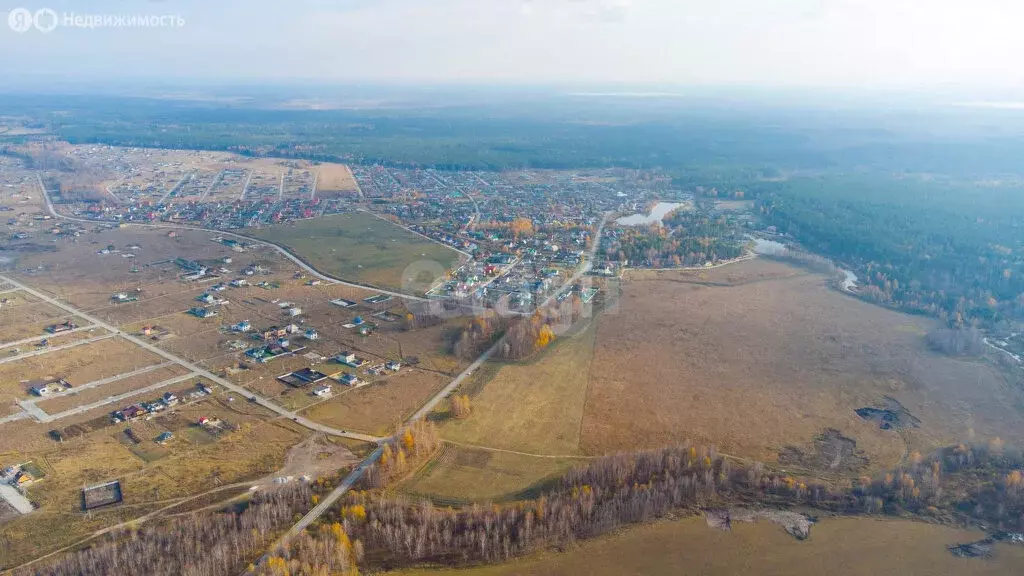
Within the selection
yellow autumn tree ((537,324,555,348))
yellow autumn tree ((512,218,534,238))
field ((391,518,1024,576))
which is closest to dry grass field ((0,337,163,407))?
yellow autumn tree ((537,324,555,348))

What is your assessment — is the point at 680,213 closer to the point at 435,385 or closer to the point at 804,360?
the point at 804,360

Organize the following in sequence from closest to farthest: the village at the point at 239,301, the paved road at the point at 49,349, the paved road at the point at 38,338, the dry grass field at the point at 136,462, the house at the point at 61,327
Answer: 1. the dry grass field at the point at 136,462
2. the village at the point at 239,301
3. the paved road at the point at 49,349
4. the paved road at the point at 38,338
5. the house at the point at 61,327

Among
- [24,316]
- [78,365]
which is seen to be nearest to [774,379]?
[78,365]

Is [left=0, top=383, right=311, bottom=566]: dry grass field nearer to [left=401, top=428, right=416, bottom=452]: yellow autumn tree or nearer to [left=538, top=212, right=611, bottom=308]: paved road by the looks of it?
[left=401, top=428, right=416, bottom=452]: yellow autumn tree

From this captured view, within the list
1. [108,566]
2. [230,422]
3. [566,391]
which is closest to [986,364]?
[566,391]

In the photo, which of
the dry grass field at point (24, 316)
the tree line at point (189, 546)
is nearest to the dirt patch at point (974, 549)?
the tree line at point (189, 546)

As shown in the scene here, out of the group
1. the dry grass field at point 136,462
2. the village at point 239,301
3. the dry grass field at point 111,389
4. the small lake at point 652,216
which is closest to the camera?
the dry grass field at point 136,462

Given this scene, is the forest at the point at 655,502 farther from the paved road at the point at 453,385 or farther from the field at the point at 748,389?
the paved road at the point at 453,385
